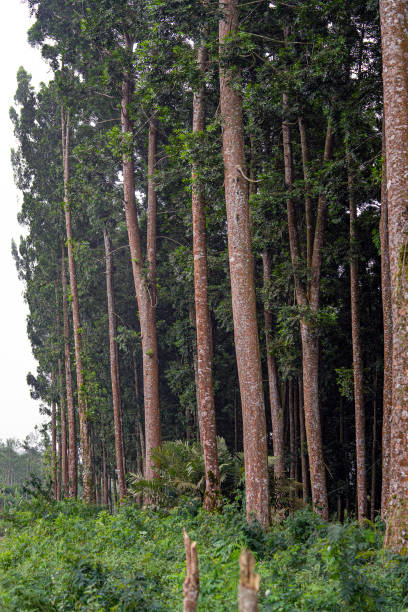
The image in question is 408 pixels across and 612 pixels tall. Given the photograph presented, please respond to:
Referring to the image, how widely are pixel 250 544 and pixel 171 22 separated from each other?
31.2 feet

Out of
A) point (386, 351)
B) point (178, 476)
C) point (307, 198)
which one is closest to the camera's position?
point (386, 351)

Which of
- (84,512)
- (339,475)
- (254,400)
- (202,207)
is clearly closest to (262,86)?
(202,207)

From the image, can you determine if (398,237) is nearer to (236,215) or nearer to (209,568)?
(236,215)

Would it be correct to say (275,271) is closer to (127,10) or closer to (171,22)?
(171,22)

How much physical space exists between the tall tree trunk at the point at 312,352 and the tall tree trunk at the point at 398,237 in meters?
5.36

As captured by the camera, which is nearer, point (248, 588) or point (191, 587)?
point (248, 588)

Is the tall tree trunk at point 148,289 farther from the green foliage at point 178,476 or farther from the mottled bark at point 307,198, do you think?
the mottled bark at point 307,198

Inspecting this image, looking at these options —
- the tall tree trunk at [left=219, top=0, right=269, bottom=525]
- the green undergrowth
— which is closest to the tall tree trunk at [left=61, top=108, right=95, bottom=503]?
the green undergrowth

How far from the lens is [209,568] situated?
6.23 metres

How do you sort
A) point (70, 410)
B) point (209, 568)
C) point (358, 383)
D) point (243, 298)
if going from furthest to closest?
point (70, 410) → point (358, 383) → point (243, 298) → point (209, 568)

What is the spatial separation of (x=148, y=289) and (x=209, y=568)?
34.1 feet

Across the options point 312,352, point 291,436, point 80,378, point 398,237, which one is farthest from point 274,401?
point 398,237

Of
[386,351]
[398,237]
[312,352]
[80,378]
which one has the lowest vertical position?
[80,378]

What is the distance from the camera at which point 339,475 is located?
2173cm
